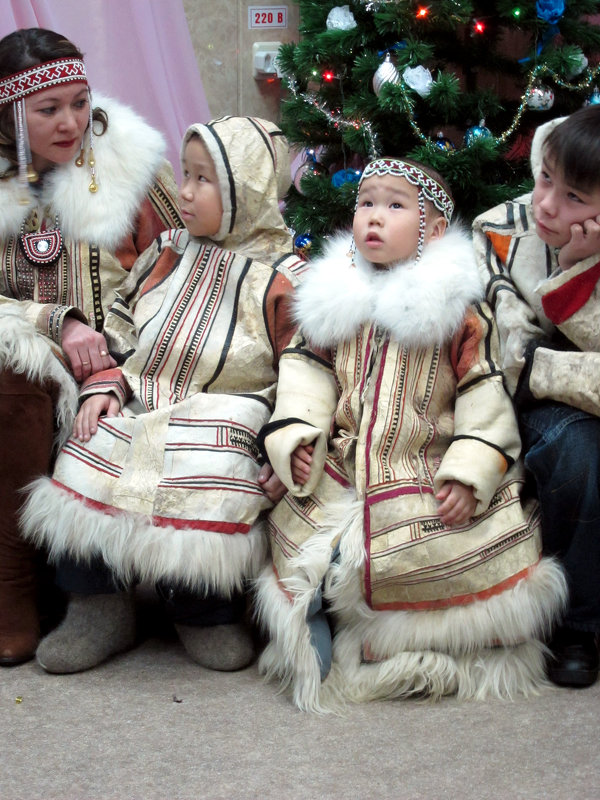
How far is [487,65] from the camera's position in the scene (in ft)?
9.03

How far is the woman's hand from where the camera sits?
2.03 metres

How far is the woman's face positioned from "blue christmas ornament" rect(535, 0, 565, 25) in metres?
1.23

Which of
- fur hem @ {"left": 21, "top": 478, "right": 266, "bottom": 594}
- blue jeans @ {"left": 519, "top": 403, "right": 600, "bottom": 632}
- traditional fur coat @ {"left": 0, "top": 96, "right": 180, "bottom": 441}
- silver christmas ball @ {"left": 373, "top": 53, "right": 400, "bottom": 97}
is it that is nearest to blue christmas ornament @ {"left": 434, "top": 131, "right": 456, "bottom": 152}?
silver christmas ball @ {"left": 373, "top": 53, "right": 400, "bottom": 97}

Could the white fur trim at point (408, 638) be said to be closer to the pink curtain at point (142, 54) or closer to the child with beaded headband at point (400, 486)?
the child with beaded headband at point (400, 486)

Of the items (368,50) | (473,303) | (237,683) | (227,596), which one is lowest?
(237,683)

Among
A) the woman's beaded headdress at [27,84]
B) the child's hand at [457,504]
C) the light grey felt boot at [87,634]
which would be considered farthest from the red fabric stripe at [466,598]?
the woman's beaded headdress at [27,84]

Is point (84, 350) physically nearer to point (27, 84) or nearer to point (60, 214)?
point (60, 214)

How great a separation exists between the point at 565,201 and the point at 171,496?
36.6 inches

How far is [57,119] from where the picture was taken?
2.11 meters

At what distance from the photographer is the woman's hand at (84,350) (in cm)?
203

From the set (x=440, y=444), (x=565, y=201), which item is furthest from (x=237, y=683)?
(x=565, y=201)

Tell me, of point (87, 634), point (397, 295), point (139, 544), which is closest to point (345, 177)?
point (397, 295)

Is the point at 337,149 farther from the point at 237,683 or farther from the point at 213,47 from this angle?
the point at 237,683

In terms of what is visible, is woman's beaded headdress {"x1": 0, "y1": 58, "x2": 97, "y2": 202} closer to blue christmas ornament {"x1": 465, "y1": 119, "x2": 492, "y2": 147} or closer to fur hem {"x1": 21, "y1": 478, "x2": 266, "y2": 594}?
fur hem {"x1": 21, "y1": 478, "x2": 266, "y2": 594}
